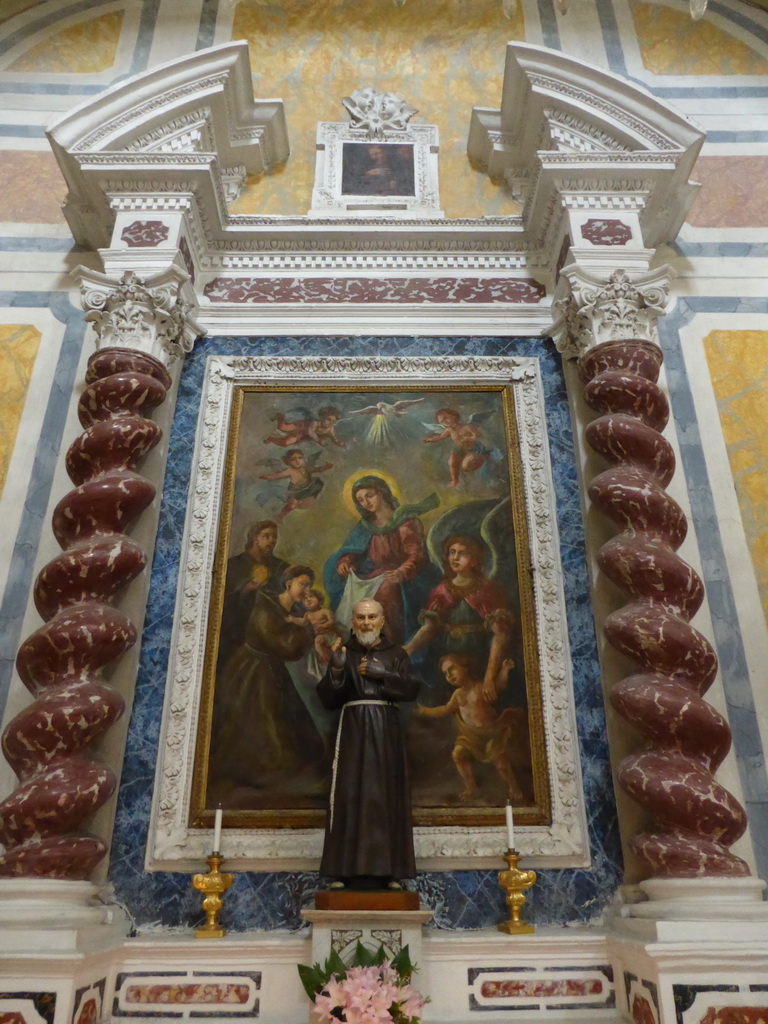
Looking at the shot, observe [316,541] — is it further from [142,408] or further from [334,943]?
[334,943]

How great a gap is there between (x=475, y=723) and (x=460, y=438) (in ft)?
6.00

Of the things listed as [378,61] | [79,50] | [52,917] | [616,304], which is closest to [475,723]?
[52,917]

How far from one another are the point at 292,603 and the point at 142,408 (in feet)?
4.81

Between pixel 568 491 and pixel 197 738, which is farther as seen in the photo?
pixel 568 491

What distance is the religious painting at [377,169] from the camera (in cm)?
621

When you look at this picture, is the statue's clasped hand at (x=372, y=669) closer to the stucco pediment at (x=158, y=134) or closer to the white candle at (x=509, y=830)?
the white candle at (x=509, y=830)

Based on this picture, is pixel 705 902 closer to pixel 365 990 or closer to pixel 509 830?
pixel 509 830

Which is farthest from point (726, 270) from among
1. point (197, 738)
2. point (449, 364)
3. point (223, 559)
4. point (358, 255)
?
point (197, 738)

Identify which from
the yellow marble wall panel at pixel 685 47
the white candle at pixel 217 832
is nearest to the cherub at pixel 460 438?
the white candle at pixel 217 832

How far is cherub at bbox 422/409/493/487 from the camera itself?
5129 millimetres

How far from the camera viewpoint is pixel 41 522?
5.01m

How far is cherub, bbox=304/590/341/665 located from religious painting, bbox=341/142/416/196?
3293mm

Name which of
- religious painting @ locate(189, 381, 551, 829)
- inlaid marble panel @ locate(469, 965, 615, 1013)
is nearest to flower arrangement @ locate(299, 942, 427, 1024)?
inlaid marble panel @ locate(469, 965, 615, 1013)

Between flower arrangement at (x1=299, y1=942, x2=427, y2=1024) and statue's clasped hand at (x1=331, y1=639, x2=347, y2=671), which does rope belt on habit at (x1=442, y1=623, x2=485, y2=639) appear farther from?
flower arrangement at (x1=299, y1=942, x2=427, y2=1024)
